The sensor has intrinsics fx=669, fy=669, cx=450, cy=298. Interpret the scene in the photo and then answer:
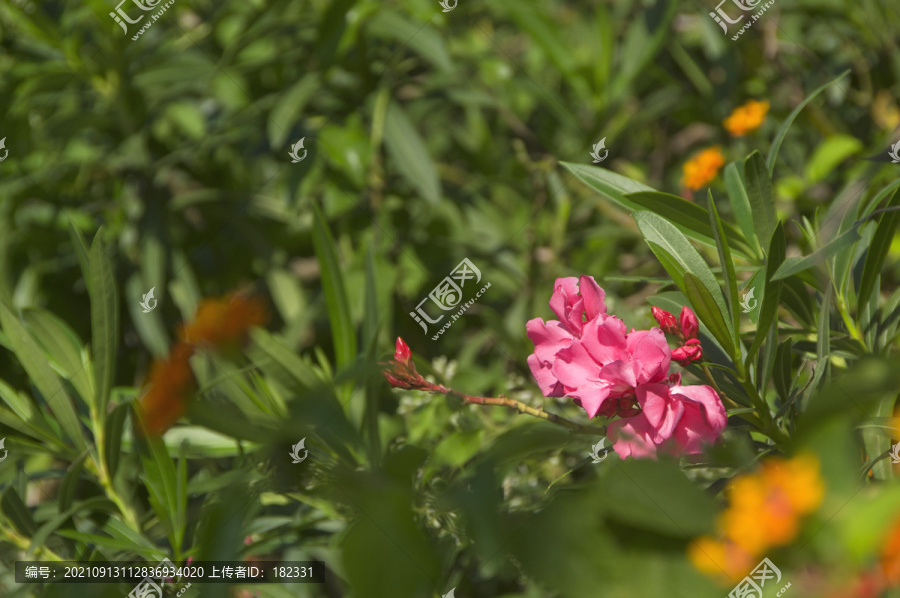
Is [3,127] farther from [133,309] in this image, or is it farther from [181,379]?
[181,379]

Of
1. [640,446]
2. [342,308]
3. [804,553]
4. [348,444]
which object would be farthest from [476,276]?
[804,553]

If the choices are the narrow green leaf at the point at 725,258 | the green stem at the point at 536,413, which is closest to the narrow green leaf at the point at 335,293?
the green stem at the point at 536,413

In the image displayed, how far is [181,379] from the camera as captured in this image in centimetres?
85

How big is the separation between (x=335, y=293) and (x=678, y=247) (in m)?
0.54

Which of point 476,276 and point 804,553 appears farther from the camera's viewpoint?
point 476,276

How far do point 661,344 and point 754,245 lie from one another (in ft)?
1.00

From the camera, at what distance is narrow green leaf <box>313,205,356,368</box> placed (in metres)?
1.03

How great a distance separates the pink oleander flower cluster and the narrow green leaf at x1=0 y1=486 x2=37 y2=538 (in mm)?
735

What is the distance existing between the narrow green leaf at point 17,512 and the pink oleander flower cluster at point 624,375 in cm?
73

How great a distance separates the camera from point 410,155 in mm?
1573

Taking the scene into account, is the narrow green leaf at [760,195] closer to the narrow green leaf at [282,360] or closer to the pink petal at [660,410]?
the pink petal at [660,410]

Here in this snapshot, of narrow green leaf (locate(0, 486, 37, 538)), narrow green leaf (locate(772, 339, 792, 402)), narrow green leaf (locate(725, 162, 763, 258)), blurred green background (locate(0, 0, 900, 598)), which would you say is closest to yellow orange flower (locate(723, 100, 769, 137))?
blurred green background (locate(0, 0, 900, 598))

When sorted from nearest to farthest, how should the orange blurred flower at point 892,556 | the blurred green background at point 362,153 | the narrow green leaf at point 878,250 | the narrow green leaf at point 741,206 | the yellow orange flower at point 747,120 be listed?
the orange blurred flower at point 892,556, the narrow green leaf at point 878,250, the narrow green leaf at point 741,206, the yellow orange flower at point 747,120, the blurred green background at point 362,153

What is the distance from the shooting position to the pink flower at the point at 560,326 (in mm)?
687
